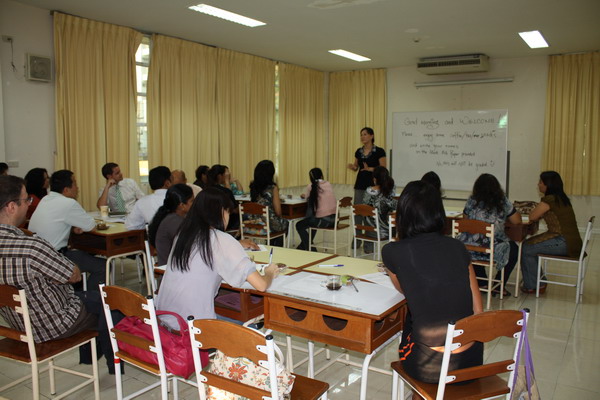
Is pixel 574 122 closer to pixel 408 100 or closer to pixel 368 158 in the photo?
pixel 408 100

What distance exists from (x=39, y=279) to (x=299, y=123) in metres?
7.67

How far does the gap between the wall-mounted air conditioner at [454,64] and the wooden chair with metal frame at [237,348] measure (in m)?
7.42

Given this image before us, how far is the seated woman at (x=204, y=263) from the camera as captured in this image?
2252 millimetres

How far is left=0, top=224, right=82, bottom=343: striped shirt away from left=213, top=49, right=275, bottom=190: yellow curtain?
5.56m

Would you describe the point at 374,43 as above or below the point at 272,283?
above

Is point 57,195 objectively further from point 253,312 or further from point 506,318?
point 506,318

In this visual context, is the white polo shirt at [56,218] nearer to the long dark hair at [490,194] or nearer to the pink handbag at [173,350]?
the pink handbag at [173,350]

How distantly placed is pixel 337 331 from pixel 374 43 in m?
6.05

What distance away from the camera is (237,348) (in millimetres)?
1672

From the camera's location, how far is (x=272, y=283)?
2.44 m

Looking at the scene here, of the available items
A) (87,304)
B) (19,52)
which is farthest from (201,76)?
(87,304)

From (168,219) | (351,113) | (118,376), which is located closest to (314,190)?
(168,219)

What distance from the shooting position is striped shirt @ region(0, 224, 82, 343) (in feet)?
7.36

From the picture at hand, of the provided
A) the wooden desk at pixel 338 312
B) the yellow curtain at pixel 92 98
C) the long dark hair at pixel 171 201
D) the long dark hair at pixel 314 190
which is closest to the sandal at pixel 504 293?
the long dark hair at pixel 314 190
